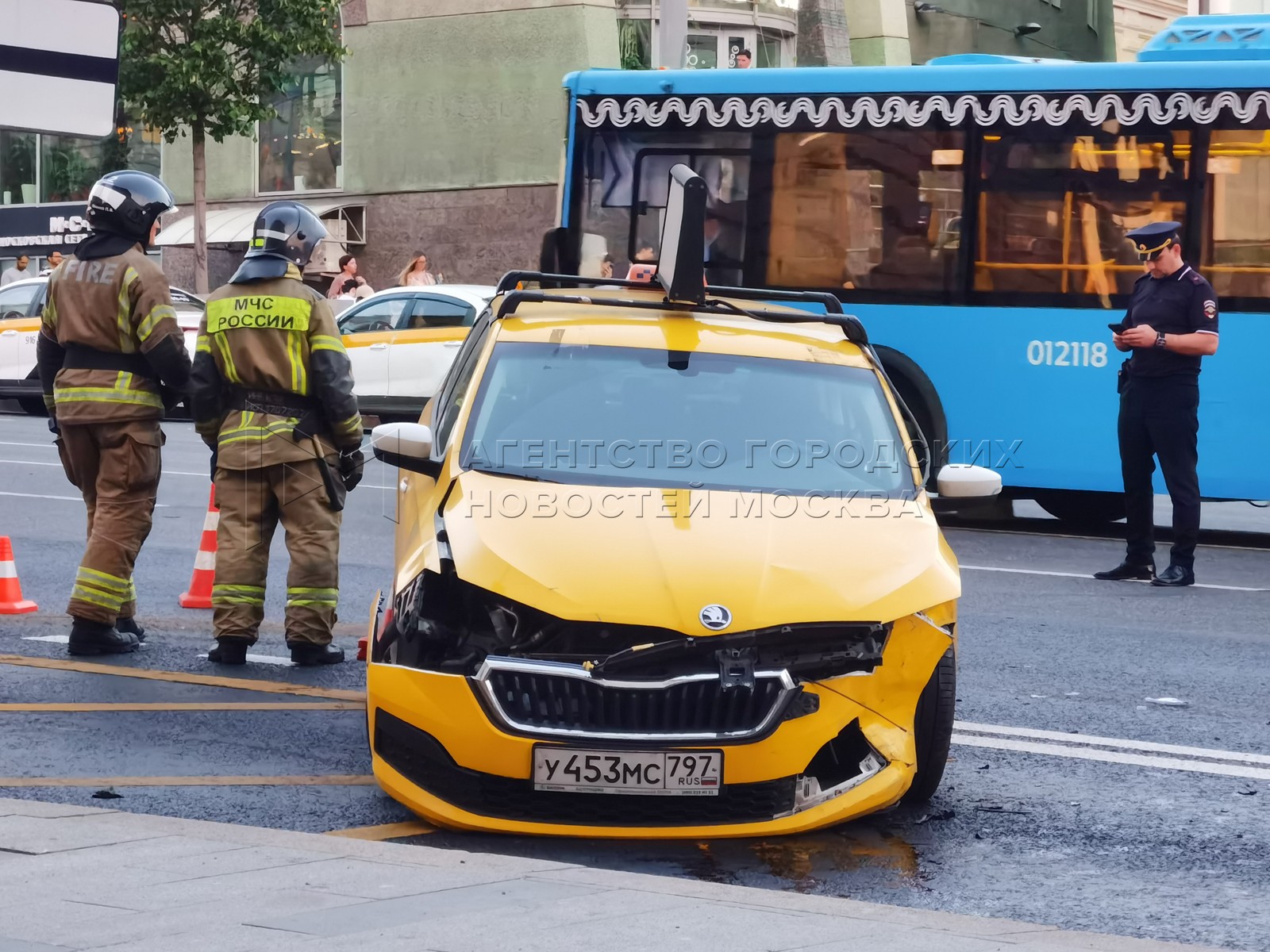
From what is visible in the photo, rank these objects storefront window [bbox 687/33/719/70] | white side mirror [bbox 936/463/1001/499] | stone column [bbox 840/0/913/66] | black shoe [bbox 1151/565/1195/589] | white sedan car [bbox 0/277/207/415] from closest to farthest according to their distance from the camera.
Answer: white side mirror [bbox 936/463/1001/499], black shoe [bbox 1151/565/1195/589], white sedan car [bbox 0/277/207/415], storefront window [bbox 687/33/719/70], stone column [bbox 840/0/913/66]

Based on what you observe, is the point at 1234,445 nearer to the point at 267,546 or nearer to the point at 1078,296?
the point at 1078,296

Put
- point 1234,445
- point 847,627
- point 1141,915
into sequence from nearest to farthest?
point 1141,915 → point 847,627 → point 1234,445

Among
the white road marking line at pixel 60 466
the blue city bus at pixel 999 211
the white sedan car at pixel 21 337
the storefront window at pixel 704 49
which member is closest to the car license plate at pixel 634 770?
the blue city bus at pixel 999 211

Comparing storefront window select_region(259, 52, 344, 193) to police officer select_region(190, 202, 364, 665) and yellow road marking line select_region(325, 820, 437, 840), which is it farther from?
yellow road marking line select_region(325, 820, 437, 840)

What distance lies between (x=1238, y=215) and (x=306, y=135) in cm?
2523

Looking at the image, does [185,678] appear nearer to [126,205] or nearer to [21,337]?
[126,205]

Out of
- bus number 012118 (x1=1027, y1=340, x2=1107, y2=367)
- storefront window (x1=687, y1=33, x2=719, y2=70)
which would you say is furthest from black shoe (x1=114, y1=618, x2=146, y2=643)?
storefront window (x1=687, y1=33, x2=719, y2=70)

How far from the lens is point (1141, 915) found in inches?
193

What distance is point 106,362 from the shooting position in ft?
26.7

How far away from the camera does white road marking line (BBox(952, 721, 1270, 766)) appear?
6.72 metres

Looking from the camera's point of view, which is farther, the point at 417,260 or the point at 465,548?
the point at 417,260

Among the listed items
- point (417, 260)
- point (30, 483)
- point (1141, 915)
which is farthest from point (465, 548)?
point (417, 260)

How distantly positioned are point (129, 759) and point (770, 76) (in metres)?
9.33

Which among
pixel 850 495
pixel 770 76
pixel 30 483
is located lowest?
pixel 30 483
